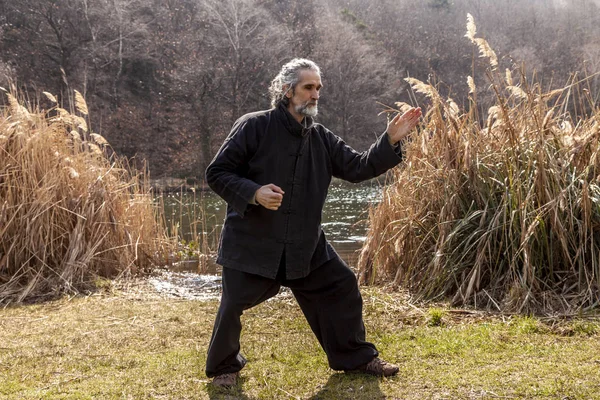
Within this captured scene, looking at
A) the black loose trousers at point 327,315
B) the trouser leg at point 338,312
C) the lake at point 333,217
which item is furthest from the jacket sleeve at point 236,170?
the lake at point 333,217

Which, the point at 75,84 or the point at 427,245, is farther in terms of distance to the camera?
the point at 75,84

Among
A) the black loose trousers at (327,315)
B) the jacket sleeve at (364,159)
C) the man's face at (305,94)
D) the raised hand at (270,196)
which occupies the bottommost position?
the black loose trousers at (327,315)

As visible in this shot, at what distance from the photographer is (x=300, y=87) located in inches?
120

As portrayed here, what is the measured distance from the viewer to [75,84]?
1167 inches

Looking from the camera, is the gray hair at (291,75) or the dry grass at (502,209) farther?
the dry grass at (502,209)

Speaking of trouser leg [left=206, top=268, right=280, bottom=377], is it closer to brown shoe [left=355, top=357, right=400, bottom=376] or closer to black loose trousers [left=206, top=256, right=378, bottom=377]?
black loose trousers [left=206, top=256, right=378, bottom=377]

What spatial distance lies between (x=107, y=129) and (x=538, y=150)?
2604 centimetres

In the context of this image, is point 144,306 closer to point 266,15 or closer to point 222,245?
point 222,245

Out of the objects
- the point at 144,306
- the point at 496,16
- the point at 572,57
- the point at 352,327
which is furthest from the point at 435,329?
the point at 496,16

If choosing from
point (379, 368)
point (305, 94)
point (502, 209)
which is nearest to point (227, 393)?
point (379, 368)

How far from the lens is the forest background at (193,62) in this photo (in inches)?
1148

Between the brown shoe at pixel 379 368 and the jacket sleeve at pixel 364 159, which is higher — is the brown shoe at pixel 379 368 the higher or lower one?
the lower one

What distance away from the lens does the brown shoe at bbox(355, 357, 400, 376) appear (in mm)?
3062

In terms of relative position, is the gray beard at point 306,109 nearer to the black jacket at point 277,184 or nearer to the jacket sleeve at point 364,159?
the black jacket at point 277,184
